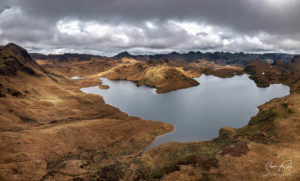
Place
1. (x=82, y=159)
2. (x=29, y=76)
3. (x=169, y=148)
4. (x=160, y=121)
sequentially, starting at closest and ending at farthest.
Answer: (x=82, y=159)
(x=169, y=148)
(x=160, y=121)
(x=29, y=76)

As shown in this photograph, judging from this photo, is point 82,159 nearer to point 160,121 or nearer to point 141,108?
point 160,121

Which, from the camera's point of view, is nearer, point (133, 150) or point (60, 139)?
point (133, 150)

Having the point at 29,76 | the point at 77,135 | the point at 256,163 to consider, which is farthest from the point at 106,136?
the point at 29,76

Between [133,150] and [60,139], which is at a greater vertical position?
[60,139]

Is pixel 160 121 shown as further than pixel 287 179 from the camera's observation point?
Yes

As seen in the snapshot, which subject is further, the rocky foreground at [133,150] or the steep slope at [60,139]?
the steep slope at [60,139]

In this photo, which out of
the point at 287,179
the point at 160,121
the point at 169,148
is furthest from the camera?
the point at 160,121

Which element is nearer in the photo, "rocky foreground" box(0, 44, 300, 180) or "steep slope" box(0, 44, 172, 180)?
"rocky foreground" box(0, 44, 300, 180)

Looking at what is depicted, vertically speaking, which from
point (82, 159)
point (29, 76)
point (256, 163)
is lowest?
point (82, 159)

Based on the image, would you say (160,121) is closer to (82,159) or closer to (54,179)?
(82,159)

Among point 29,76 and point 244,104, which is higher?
point 29,76

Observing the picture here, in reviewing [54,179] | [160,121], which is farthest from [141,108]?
[54,179]
